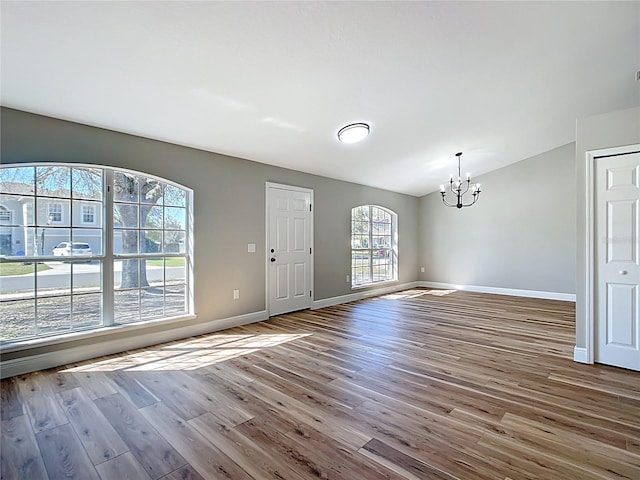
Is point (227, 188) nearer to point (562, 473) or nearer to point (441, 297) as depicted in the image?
point (562, 473)

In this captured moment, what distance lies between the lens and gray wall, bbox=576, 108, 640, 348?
3.02m

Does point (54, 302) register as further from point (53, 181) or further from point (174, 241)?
point (174, 241)

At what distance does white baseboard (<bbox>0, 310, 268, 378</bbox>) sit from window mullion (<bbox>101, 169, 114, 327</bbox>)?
Result: 0.86ft

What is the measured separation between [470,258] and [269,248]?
497 centimetres

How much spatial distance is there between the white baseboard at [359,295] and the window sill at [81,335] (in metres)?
2.47

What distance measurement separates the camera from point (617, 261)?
10.1ft

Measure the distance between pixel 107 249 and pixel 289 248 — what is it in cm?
259

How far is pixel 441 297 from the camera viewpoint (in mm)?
6789

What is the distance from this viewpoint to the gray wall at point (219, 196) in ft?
10.3

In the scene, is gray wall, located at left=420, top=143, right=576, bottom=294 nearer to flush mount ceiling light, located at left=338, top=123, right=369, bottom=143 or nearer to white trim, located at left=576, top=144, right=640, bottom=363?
white trim, located at left=576, top=144, right=640, bottom=363

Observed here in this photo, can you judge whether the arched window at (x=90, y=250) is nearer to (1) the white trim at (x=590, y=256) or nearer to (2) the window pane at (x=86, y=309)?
(2) the window pane at (x=86, y=309)

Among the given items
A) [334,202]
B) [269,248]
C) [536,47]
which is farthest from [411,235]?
[536,47]

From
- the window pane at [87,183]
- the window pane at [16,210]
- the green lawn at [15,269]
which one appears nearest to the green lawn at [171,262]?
the window pane at [87,183]

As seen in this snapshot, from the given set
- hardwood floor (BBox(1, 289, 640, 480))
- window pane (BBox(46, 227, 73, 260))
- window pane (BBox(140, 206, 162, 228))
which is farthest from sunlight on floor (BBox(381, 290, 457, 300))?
window pane (BBox(46, 227, 73, 260))
